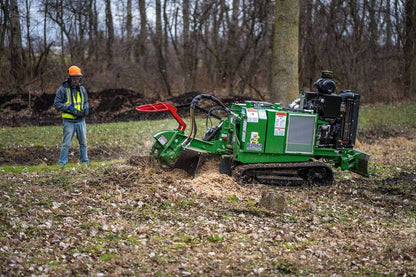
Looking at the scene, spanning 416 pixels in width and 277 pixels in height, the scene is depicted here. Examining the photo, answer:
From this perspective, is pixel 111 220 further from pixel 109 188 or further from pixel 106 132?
pixel 106 132

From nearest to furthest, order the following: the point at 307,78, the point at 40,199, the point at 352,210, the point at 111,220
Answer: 1. the point at 111,220
2. the point at 40,199
3. the point at 352,210
4. the point at 307,78

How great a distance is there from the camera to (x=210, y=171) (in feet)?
31.9

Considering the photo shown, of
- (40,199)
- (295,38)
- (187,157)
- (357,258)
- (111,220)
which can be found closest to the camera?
(357,258)

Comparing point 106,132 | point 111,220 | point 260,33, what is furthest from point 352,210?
point 260,33

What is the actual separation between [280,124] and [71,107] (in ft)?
15.1

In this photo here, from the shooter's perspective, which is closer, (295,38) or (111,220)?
(111,220)

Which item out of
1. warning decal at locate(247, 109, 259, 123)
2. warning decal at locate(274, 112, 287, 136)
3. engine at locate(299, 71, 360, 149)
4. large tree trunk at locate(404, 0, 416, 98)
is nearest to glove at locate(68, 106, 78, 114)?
warning decal at locate(247, 109, 259, 123)

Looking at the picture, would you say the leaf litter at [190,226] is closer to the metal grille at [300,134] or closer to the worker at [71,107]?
the metal grille at [300,134]

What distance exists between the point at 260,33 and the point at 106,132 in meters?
10.9

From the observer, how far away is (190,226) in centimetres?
707

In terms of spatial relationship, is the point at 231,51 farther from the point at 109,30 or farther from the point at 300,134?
the point at 300,134

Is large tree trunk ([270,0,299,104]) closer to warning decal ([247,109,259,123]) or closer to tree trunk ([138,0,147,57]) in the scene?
warning decal ([247,109,259,123])

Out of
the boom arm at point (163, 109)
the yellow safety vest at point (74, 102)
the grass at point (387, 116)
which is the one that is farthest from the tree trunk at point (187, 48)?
the boom arm at point (163, 109)

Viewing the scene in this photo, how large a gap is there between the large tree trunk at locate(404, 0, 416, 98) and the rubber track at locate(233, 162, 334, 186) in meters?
17.1
